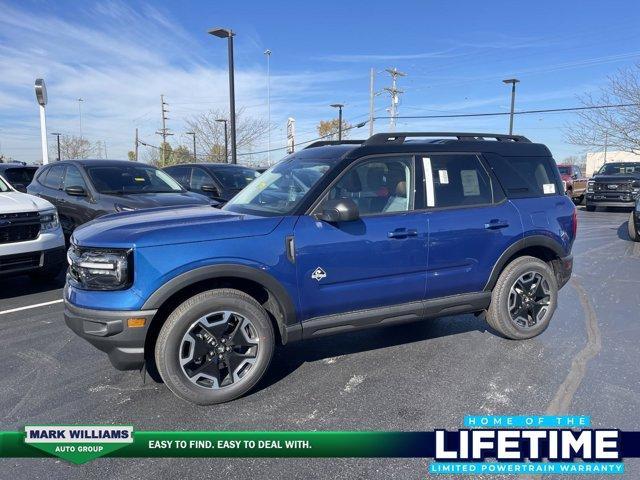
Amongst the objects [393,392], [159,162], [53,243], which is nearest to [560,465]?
[393,392]

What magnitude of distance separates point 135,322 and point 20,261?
3.76 m

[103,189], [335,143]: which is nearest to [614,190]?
[335,143]

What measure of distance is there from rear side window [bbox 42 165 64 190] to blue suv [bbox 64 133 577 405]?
5.23m

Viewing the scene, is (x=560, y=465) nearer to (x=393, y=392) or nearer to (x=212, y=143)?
(x=393, y=392)

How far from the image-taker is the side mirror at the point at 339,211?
11.1 ft

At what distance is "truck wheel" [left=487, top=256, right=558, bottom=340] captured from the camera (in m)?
4.39

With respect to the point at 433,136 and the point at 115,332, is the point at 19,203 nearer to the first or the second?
the point at 115,332

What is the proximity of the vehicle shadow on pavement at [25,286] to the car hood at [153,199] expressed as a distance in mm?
1447

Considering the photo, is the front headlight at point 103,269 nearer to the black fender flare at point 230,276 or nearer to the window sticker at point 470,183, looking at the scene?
the black fender flare at point 230,276

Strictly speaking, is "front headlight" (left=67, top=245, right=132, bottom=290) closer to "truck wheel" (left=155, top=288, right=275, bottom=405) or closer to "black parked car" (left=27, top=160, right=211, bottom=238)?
"truck wheel" (left=155, top=288, right=275, bottom=405)

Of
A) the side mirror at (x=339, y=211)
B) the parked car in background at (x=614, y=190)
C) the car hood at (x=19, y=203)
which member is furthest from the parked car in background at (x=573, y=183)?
the car hood at (x=19, y=203)

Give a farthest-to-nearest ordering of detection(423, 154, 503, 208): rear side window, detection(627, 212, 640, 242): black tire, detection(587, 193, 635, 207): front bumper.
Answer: detection(587, 193, 635, 207): front bumper < detection(627, 212, 640, 242): black tire < detection(423, 154, 503, 208): rear side window

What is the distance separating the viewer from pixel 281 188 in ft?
13.3

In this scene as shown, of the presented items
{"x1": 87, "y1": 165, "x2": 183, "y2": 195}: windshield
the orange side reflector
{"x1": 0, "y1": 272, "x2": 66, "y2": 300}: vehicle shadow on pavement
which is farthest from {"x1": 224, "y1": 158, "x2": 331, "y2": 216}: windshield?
{"x1": 87, "y1": 165, "x2": 183, "y2": 195}: windshield
